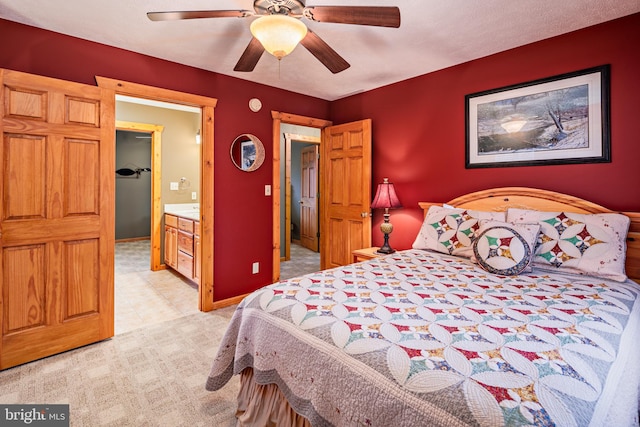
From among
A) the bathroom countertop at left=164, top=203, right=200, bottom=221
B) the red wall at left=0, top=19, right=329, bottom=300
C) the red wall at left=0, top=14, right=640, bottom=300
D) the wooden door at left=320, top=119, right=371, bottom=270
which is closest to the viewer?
the red wall at left=0, top=14, right=640, bottom=300

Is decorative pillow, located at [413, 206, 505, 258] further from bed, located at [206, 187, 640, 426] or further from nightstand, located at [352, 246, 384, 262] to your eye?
nightstand, located at [352, 246, 384, 262]

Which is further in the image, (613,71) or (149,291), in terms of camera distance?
(149,291)

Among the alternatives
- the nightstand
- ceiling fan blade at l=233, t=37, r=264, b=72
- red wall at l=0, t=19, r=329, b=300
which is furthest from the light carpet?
ceiling fan blade at l=233, t=37, r=264, b=72

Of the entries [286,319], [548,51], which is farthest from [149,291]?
[548,51]

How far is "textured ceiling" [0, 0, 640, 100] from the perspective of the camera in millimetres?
2088

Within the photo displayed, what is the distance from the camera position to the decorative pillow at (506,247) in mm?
1999

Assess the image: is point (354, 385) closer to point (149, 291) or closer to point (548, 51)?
point (548, 51)

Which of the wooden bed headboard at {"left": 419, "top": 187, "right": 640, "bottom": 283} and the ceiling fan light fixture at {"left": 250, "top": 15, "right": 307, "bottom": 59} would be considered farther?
the wooden bed headboard at {"left": 419, "top": 187, "right": 640, "bottom": 283}

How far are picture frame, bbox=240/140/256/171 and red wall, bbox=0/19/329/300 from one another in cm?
10

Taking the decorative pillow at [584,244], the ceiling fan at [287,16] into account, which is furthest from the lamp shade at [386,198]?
the ceiling fan at [287,16]

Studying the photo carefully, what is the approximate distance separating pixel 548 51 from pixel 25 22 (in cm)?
396

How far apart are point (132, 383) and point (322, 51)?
2466 millimetres

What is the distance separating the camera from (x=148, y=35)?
2494 mm

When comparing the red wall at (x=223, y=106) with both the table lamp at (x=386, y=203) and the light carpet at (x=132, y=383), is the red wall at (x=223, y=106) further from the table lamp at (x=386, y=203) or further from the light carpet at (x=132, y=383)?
the table lamp at (x=386, y=203)
